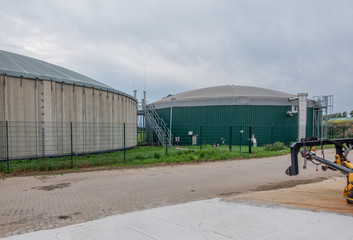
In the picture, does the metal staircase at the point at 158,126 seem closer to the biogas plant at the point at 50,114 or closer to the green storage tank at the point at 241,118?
the green storage tank at the point at 241,118

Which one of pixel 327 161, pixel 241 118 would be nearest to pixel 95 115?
pixel 327 161

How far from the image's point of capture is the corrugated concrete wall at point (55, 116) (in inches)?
494

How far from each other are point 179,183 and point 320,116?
2516 cm

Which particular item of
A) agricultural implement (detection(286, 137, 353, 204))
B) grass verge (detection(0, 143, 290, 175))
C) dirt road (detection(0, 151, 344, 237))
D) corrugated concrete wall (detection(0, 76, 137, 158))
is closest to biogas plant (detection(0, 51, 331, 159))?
corrugated concrete wall (detection(0, 76, 137, 158))

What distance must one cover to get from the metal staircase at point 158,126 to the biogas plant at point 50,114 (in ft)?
28.8

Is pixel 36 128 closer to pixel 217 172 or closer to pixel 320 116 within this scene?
pixel 217 172

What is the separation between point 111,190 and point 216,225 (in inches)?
159

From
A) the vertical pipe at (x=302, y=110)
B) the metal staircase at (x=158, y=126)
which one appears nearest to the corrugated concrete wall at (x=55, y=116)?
the metal staircase at (x=158, y=126)

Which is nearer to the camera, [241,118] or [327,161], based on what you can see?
[327,161]

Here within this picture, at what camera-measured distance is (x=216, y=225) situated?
14.6ft

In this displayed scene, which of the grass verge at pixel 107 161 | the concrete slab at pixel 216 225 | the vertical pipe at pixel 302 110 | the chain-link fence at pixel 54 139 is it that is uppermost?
the vertical pipe at pixel 302 110

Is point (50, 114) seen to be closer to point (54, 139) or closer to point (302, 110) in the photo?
point (54, 139)

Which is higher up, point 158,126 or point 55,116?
point 55,116

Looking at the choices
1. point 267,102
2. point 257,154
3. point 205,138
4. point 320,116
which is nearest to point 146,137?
point 205,138
